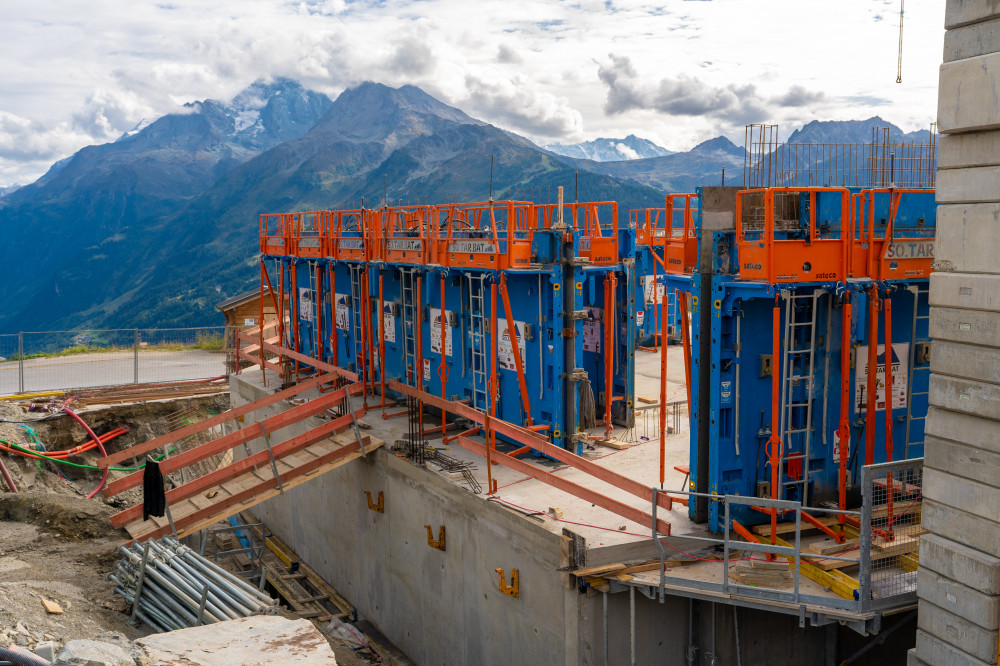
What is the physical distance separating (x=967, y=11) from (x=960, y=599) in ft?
17.5

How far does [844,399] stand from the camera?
10914mm

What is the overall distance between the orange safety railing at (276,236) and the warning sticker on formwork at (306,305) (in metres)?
1.33

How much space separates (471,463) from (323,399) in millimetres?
3834

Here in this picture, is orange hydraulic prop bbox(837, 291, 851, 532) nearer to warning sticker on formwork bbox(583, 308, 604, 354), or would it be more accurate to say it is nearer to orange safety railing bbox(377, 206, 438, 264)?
warning sticker on formwork bbox(583, 308, 604, 354)

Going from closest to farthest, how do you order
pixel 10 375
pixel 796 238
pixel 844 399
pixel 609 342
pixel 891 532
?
pixel 891 532, pixel 844 399, pixel 796 238, pixel 609 342, pixel 10 375

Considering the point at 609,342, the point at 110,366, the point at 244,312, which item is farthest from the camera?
the point at 244,312

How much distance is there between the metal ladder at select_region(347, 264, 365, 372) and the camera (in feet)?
72.4

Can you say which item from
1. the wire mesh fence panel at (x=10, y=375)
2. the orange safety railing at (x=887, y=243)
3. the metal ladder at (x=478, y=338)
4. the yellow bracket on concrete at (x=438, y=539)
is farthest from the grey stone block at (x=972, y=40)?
the wire mesh fence panel at (x=10, y=375)

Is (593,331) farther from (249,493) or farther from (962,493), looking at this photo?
(962,493)

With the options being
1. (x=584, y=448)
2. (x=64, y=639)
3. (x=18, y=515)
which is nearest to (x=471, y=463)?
(x=584, y=448)

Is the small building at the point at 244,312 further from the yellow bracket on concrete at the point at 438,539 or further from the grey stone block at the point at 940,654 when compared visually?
the grey stone block at the point at 940,654

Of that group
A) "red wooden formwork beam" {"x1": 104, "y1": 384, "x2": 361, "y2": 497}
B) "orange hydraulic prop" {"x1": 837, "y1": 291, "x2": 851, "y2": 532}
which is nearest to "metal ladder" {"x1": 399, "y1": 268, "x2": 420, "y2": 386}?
"red wooden formwork beam" {"x1": 104, "y1": 384, "x2": 361, "y2": 497}

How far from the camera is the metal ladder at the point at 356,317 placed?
72.4 feet

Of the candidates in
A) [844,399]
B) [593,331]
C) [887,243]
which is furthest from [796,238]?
[593,331]
